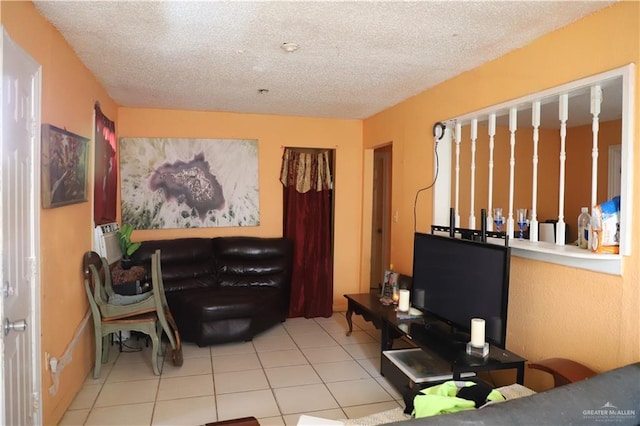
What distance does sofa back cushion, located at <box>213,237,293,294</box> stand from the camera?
460 cm

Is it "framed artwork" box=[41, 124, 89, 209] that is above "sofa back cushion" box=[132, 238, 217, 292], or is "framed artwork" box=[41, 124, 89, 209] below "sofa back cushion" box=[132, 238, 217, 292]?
above

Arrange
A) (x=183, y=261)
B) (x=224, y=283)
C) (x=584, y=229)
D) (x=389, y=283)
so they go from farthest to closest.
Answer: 1. (x=224, y=283)
2. (x=183, y=261)
3. (x=389, y=283)
4. (x=584, y=229)

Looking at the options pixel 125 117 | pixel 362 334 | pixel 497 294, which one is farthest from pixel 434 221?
pixel 125 117

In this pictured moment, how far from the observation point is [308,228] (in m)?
5.10

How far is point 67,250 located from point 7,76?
51.5 inches

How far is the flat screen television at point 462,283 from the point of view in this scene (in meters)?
2.40

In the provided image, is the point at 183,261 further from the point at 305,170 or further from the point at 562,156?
the point at 562,156

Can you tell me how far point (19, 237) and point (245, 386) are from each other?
188 centimetres

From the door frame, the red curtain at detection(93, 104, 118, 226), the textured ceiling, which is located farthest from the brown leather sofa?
the door frame

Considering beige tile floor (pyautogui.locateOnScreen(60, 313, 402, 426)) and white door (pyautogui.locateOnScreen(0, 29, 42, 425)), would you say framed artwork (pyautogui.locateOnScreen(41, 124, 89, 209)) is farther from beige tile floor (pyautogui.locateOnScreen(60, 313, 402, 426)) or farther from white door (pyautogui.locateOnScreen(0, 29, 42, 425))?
beige tile floor (pyautogui.locateOnScreen(60, 313, 402, 426))

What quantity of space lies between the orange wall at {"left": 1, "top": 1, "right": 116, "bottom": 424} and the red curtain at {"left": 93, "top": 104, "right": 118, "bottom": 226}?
186 mm

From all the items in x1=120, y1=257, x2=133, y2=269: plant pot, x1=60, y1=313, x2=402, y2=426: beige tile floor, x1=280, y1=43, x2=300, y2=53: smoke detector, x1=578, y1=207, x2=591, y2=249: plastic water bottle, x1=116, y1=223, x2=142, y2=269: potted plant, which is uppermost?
x1=280, y1=43, x2=300, y2=53: smoke detector

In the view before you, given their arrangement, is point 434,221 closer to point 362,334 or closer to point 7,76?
point 362,334

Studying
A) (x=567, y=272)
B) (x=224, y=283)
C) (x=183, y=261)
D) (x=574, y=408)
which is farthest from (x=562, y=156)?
(x=183, y=261)
